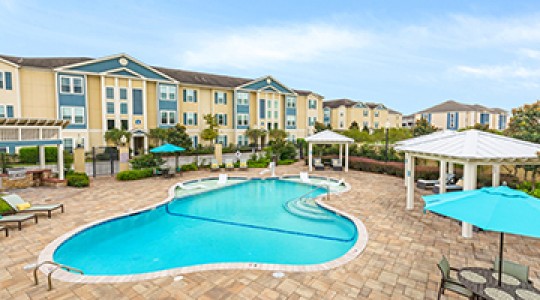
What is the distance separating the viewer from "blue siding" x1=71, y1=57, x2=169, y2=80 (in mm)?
28172

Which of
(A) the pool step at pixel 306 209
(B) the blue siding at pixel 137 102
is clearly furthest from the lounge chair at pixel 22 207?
(B) the blue siding at pixel 137 102

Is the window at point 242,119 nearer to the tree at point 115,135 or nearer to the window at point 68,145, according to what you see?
Answer: the tree at point 115,135

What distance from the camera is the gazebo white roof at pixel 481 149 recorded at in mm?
7629

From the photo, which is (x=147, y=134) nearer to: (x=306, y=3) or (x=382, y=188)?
(x=306, y=3)

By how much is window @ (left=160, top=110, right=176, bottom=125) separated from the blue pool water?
22.4m

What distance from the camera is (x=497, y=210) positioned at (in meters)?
4.16

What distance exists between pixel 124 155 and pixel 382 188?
15.2m

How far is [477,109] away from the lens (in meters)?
53.6

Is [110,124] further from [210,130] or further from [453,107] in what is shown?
[453,107]

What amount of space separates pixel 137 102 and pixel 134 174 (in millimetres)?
16376

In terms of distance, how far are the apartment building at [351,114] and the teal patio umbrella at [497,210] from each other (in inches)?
1944

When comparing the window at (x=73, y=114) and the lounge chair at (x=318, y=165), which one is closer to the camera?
the lounge chair at (x=318, y=165)

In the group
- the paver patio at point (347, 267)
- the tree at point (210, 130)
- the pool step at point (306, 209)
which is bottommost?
the pool step at point (306, 209)

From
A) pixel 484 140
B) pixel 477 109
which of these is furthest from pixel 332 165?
pixel 477 109
